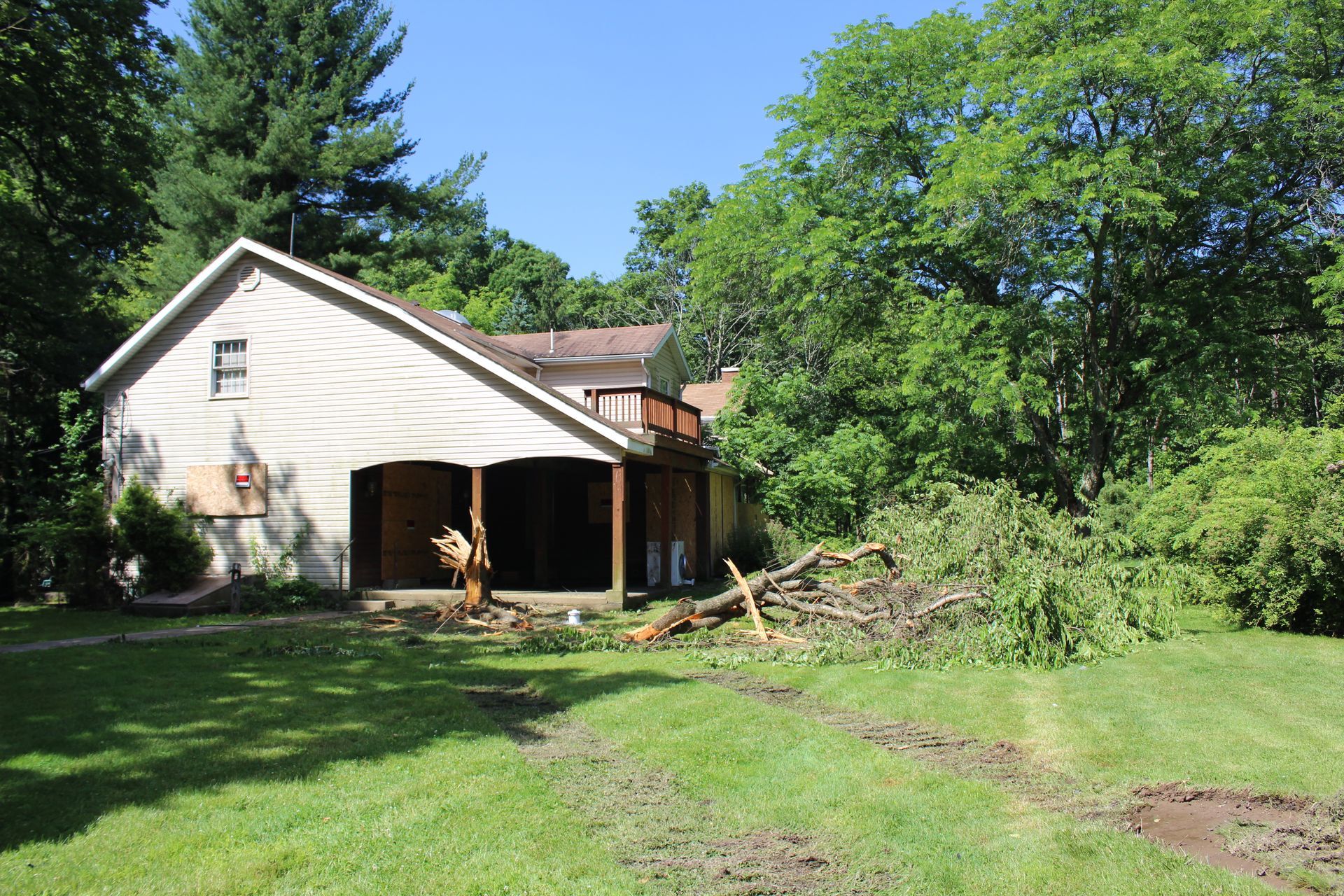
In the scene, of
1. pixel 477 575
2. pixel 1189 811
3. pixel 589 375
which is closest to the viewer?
pixel 1189 811

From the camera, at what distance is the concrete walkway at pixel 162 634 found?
37.4ft

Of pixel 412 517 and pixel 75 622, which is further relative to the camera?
pixel 412 517

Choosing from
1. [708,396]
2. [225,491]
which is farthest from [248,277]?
[708,396]

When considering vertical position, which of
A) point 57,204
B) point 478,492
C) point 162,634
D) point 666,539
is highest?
point 57,204

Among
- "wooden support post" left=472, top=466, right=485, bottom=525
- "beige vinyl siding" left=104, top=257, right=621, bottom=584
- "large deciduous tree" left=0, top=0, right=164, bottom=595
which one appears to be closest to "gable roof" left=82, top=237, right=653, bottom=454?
"beige vinyl siding" left=104, top=257, right=621, bottom=584

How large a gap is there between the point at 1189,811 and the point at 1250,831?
1.22 feet

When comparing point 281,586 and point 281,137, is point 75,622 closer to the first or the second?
point 281,586

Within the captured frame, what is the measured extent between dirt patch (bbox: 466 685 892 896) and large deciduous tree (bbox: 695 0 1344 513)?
14450 mm

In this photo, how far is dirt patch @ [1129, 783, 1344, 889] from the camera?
4.52 meters

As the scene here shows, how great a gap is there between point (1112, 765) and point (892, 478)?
1711cm

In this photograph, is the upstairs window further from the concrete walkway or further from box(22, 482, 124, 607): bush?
the concrete walkway

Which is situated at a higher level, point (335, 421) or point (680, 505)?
point (335, 421)

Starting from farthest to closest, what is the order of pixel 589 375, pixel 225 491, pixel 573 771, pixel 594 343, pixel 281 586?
1. pixel 594 343
2. pixel 589 375
3. pixel 225 491
4. pixel 281 586
5. pixel 573 771

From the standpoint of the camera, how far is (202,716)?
24.9 ft
